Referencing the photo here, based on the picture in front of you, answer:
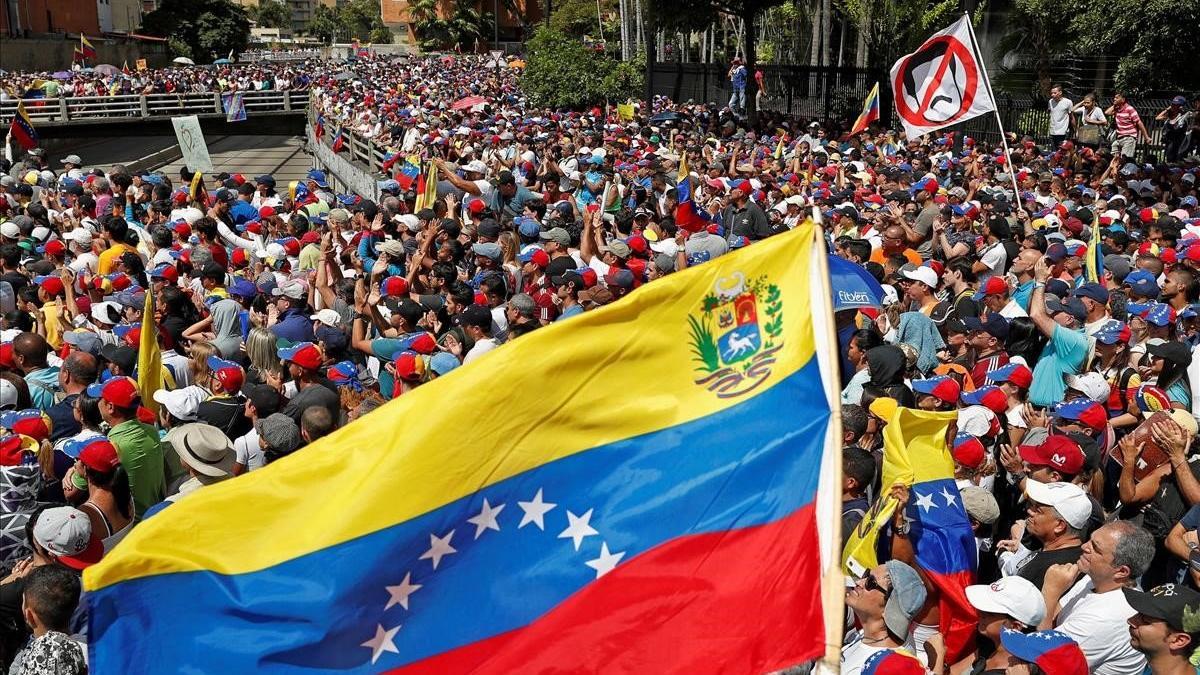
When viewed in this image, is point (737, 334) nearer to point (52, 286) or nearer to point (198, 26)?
point (52, 286)

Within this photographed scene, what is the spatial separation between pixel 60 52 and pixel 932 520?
218 ft

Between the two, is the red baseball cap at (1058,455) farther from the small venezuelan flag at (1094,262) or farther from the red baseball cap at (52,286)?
the red baseball cap at (52,286)

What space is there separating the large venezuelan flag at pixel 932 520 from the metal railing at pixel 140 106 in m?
31.3

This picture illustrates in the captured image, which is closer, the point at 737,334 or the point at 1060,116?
the point at 737,334

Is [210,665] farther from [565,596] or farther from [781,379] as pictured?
[781,379]

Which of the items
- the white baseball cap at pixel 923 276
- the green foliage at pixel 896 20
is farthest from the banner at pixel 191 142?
the green foliage at pixel 896 20

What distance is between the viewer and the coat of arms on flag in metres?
3.41

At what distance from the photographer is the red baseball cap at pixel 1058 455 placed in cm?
497

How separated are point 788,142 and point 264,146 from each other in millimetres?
24024

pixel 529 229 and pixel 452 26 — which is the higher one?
pixel 452 26

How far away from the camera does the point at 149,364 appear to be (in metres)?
6.55

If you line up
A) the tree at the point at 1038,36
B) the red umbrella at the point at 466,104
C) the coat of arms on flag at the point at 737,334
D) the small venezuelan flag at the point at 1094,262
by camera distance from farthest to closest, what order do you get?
the red umbrella at the point at 466,104 < the tree at the point at 1038,36 < the small venezuelan flag at the point at 1094,262 < the coat of arms on flag at the point at 737,334

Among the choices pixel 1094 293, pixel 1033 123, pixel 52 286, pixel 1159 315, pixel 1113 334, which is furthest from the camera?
Answer: pixel 1033 123

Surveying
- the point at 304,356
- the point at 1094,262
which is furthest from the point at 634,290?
the point at 1094,262
